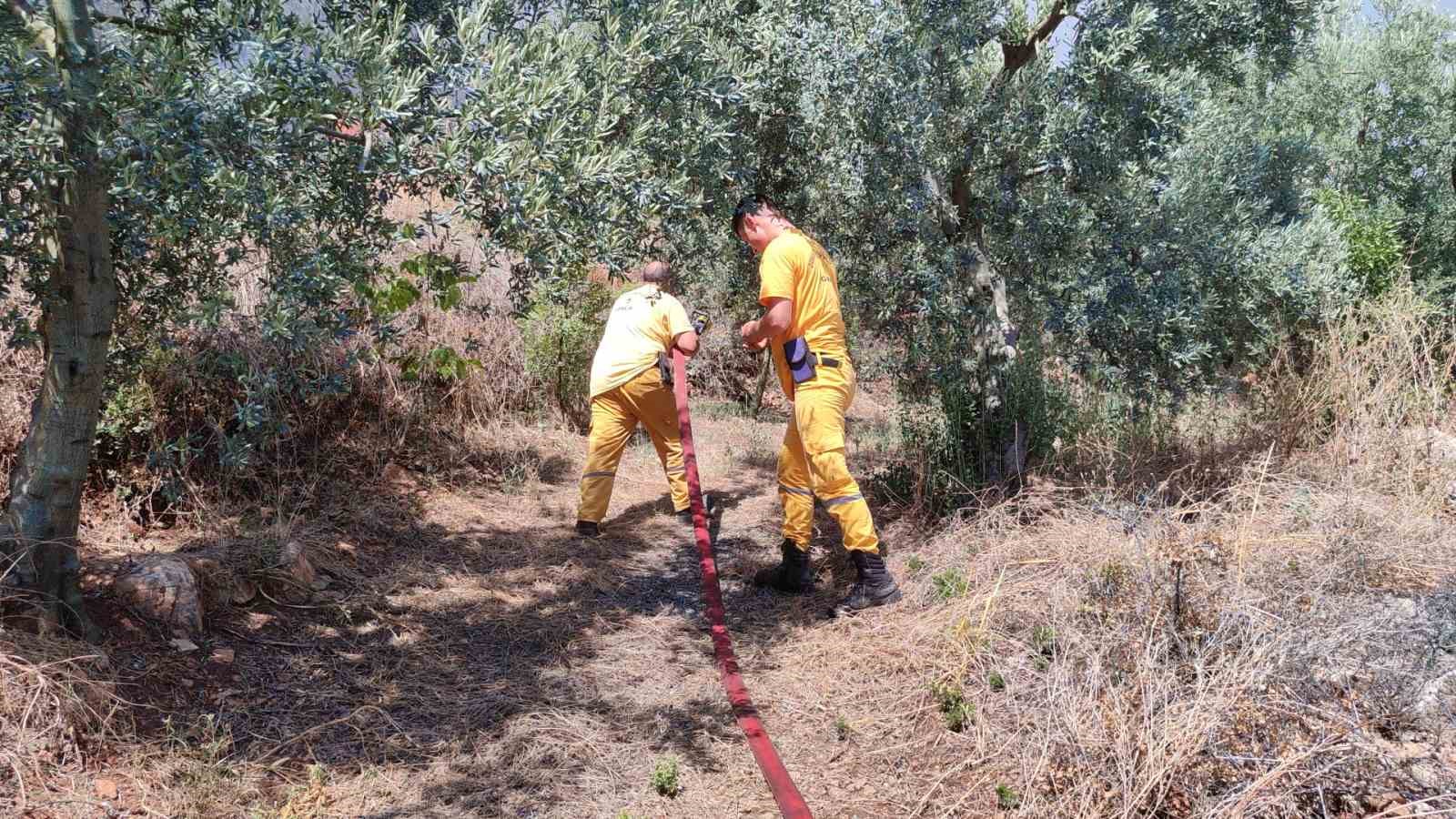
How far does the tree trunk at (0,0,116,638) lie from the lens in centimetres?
370

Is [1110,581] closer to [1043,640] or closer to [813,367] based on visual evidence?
[1043,640]

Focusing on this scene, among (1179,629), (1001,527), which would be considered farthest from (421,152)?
(1001,527)

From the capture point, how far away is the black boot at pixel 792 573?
5512 mm

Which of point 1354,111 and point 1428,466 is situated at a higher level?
point 1354,111

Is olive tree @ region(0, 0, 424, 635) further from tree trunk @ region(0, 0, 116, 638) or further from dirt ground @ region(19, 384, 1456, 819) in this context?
dirt ground @ region(19, 384, 1456, 819)

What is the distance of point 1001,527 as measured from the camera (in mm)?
5273

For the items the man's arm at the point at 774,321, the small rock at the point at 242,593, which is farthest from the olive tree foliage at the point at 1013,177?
the small rock at the point at 242,593

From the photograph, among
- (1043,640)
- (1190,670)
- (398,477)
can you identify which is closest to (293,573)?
(398,477)

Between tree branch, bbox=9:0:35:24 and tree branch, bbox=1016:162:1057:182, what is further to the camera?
tree branch, bbox=1016:162:1057:182

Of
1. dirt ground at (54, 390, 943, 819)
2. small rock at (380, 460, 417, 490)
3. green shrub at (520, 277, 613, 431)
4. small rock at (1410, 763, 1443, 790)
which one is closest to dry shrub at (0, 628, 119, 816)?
dirt ground at (54, 390, 943, 819)

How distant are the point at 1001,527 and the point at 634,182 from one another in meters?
2.86

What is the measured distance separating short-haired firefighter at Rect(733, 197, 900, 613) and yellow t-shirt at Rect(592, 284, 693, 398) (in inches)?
55.8

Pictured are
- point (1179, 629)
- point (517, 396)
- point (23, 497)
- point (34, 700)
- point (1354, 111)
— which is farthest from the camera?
point (1354, 111)

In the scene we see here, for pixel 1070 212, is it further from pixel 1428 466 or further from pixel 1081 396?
pixel 1428 466
